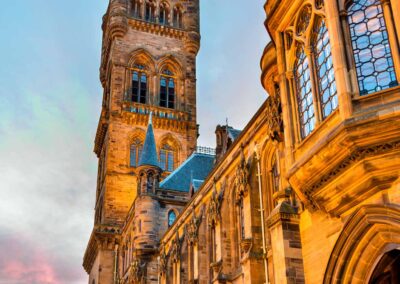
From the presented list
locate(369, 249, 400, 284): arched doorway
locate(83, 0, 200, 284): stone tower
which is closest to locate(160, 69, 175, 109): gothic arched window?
locate(83, 0, 200, 284): stone tower

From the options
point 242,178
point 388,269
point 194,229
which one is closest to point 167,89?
point 194,229

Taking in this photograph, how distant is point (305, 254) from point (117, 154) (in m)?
43.6

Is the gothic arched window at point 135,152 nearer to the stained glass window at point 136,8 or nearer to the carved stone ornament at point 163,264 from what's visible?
the stained glass window at point 136,8

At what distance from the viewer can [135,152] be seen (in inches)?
2281

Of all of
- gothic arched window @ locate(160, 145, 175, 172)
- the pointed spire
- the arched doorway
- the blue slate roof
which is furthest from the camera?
gothic arched window @ locate(160, 145, 175, 172)

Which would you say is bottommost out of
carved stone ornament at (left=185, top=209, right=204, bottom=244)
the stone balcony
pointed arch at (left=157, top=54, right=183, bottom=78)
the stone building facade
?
the stone building facade

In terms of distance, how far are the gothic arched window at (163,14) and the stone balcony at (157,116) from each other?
1283 cm

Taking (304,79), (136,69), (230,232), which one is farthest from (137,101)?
(304,79)

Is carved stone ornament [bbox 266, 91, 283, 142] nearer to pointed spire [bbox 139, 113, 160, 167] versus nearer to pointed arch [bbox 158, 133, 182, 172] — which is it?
pointed spire [bbox 139, 113, 160, 167]

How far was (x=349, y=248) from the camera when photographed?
12891mm

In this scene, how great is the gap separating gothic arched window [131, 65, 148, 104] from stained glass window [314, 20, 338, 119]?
156 ft

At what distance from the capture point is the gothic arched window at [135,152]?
5728 centimetres

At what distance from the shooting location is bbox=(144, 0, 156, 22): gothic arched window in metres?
67.6

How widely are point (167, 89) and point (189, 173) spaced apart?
603 inches
